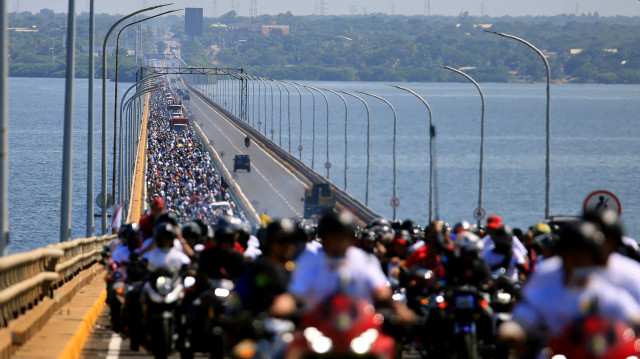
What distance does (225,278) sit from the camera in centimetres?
1201

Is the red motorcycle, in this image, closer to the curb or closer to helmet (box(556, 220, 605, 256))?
→ helmet (box(556, 220, 605, 256))

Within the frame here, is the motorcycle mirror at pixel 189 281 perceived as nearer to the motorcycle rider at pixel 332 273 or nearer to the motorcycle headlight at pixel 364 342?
the motorcycle rider at pixel 332 273

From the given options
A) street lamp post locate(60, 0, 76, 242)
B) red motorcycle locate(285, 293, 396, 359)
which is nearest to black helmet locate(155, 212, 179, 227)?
red motorcycle locate(285, 293, 396, 359)

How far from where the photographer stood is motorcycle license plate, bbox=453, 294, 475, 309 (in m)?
11.2

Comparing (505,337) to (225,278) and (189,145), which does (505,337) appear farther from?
(189,145)

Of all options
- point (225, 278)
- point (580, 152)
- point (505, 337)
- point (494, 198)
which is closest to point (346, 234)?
point (505, 337)

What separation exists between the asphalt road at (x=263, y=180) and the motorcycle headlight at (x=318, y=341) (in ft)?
202

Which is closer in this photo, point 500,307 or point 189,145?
point 500,307

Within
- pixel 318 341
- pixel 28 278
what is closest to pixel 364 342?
pixel 318 341

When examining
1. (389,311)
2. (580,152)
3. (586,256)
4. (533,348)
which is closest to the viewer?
(586,256)

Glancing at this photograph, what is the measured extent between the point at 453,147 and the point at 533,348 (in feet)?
550

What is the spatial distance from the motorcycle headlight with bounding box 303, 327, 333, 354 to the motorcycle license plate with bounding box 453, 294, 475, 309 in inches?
180

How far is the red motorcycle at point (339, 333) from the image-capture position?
683 cm

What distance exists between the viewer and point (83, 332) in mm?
15242
